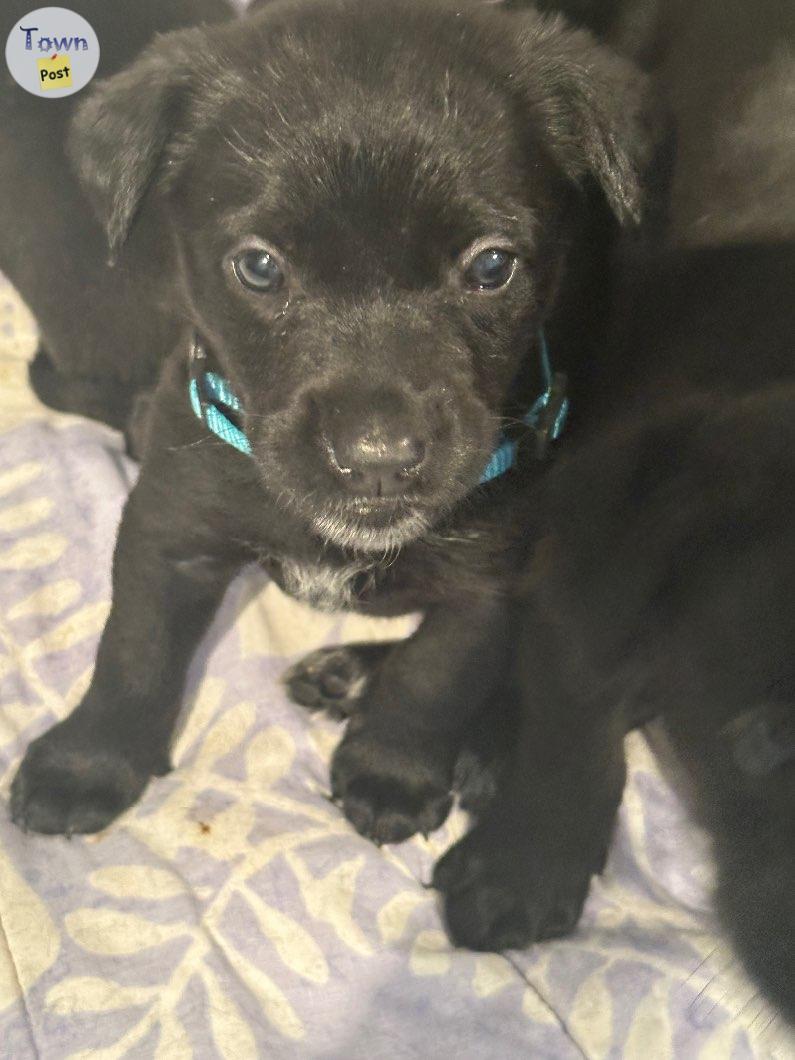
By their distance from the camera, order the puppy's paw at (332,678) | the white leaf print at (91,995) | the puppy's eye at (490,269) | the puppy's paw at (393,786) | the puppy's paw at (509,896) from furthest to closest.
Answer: the puppy's paw at (332,678) → the puppy's paw at (393,786) → the puppy's paw at (509,896) → the white leaf print at (91,995) → the puppy's eye at (490,269)

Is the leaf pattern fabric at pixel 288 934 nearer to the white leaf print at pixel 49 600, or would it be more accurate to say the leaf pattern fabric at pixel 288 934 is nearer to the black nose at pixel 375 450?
the white leaf print at pixel 49 600

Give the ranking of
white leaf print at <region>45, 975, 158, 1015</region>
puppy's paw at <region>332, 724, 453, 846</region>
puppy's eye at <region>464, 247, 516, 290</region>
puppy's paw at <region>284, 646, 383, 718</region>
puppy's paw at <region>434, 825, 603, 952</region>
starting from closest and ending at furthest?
puppy's eye at <region>464, 247, 516, 290</region> → white leaf print at <region>45, 975, 158, 1015</region> → puppy's paw at <region>434, 825, 603, 952</region> → puppy's paw at <region>332, 724, 453, 846</region> → puppy's paw at <region>284, 646, 383, 718</region>

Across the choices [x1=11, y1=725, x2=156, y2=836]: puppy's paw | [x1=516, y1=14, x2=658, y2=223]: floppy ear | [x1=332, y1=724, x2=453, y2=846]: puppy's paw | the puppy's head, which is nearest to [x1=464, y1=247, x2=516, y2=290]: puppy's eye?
the puppy's head

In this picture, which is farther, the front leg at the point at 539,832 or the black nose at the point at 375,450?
the front leg at the point at 539,832

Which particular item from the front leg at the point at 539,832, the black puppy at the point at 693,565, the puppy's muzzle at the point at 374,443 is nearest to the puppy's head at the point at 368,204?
the puppy's muzzle at the point at 374,443

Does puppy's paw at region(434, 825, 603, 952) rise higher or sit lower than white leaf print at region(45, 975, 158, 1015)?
higher

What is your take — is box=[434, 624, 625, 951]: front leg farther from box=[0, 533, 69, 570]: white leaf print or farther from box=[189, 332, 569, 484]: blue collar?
box=[0, 533, 69, 570]: white leaf print

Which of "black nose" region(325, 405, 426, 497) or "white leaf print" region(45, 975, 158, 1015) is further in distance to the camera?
"white leaf print" region(45, 975, 158, 1015)
